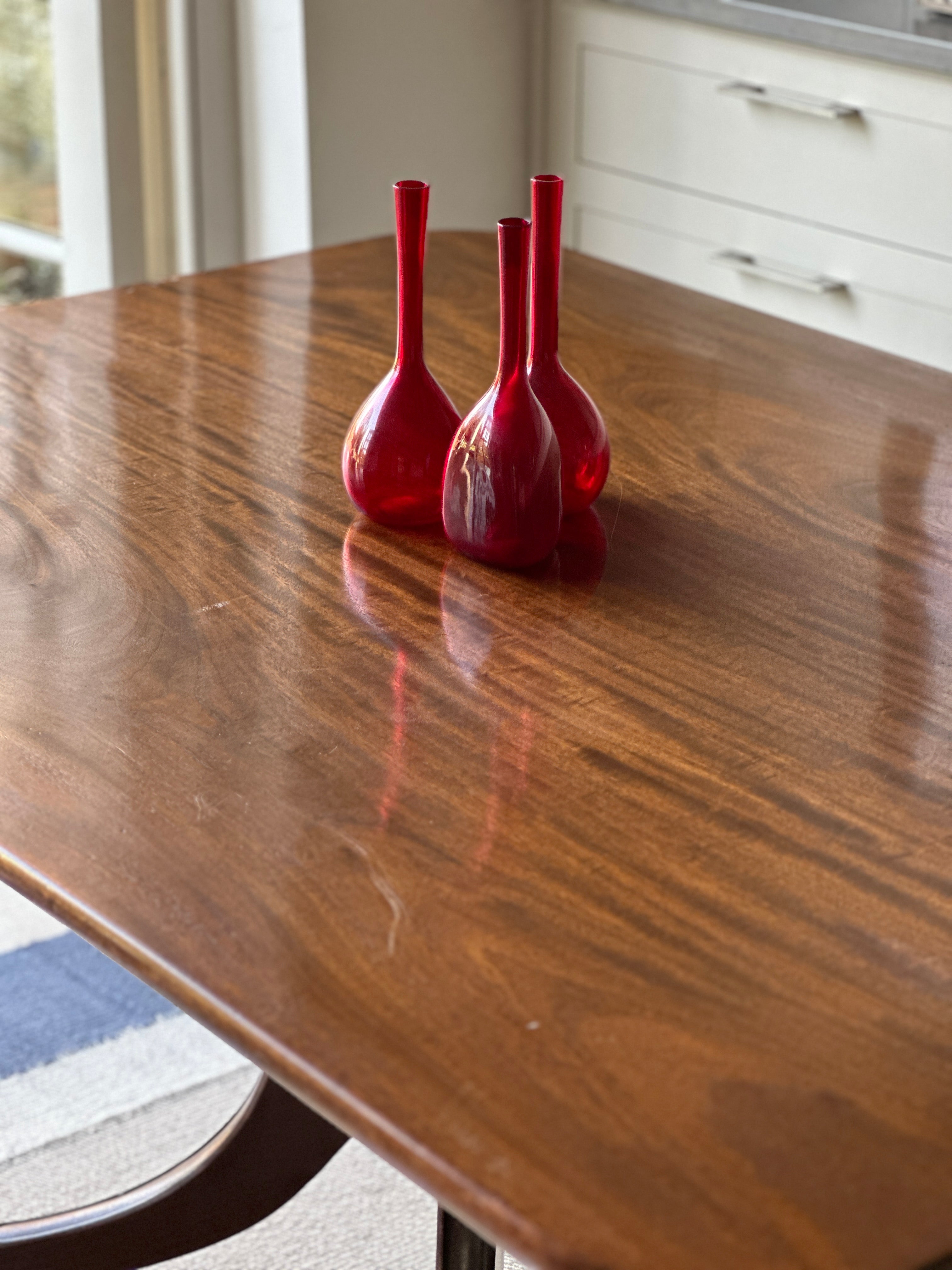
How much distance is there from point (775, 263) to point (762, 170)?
0.49ft

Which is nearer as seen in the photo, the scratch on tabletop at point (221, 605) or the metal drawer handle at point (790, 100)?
the scratch on tabletop at point (221, 605)

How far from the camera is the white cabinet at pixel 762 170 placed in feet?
7.75

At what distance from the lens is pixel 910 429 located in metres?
1.21

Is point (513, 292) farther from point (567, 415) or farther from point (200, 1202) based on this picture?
point (200, 1202)

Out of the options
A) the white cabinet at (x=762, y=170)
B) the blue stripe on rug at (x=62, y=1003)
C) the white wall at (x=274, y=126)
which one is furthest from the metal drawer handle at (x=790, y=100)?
the blue stripe on rug at (x=62, y=1003)

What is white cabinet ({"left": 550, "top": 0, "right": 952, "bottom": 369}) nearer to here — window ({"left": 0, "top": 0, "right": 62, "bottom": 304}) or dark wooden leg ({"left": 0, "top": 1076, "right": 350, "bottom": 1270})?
window ({"left": 0, "top": 0, "right": 62, "bottom": 304})

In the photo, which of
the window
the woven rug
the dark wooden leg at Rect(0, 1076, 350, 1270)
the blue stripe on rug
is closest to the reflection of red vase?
the dark wooden leg at Rect(0, 1076, 350, 1270)

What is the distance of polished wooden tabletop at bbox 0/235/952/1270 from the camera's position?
0.52m

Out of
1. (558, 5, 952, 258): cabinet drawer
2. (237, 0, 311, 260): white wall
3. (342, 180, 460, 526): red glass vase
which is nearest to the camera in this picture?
(342, 180, 460, 526): red glass vase

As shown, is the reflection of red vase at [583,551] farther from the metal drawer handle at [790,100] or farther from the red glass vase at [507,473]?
the metal drawer handle at [790,100]

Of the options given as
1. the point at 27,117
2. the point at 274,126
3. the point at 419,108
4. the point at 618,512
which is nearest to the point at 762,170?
the point at 419,108

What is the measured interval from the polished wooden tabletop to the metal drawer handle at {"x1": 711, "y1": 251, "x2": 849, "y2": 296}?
128cm

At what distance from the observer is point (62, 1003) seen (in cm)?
175

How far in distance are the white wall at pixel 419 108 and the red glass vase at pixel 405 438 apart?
185cm
